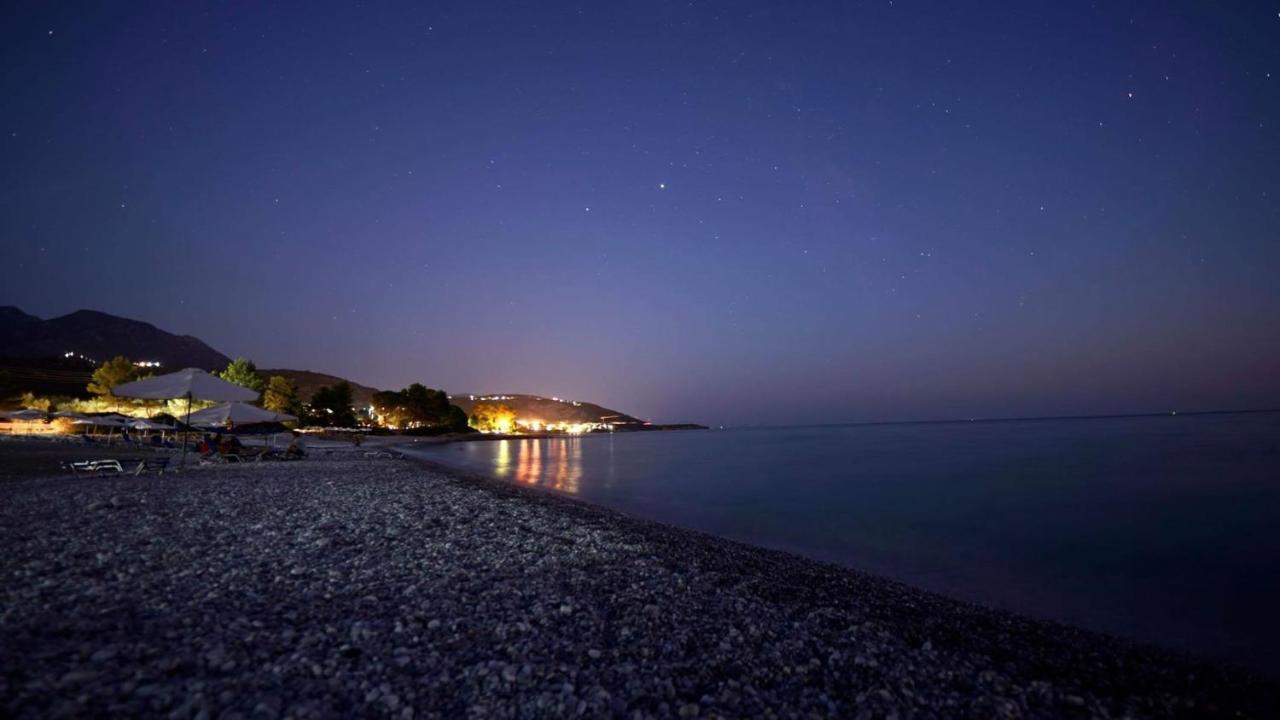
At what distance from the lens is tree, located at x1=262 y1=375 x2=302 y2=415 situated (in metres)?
82.5

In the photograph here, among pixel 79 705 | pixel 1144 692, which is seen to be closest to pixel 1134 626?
pixel 1144 692

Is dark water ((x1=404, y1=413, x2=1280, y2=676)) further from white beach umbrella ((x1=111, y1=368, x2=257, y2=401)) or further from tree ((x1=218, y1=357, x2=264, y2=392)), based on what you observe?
tree ((x1=218, y1=357, x2=264, y2=392))

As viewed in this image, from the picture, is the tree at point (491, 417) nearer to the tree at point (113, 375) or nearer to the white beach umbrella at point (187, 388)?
the tree at point (113, 375)

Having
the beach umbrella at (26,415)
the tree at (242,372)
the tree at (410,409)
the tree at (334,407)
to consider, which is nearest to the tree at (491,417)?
the tree at (410,409)

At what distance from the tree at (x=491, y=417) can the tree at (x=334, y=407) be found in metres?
50.2

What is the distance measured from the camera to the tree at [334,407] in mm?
100750

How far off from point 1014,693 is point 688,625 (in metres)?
3.50

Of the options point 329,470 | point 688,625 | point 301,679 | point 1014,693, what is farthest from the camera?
point 329,470

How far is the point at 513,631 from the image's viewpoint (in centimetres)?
617

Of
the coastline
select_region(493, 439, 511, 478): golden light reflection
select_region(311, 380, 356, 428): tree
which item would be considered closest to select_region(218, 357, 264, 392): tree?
select_region(311, 380, 356, 428): tree

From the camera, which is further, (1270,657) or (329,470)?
(329,470)

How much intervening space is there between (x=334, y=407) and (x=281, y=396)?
1792 cm

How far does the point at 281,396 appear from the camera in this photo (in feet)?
279

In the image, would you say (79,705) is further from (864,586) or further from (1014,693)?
(864,586)
